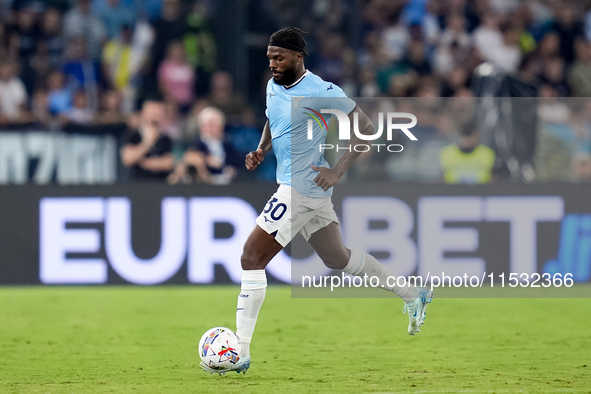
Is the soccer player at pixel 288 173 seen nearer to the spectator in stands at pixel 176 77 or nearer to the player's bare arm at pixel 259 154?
the player's bare arm at pixel 259 154

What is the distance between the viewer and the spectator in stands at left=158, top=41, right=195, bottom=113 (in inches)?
578

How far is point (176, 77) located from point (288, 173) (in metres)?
8.04

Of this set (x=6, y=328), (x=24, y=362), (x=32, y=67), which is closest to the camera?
(x=24, y=362)

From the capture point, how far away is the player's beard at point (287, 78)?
270 inches

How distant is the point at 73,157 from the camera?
12.1 m

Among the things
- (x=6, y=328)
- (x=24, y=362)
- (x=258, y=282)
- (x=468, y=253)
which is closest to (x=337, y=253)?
(x=258, y=282)

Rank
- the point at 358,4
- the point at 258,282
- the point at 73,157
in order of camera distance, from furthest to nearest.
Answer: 1. the point at 358,4
2. the point at 73,157
3. the point at 258,282

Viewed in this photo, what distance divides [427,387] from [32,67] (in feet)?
32.4

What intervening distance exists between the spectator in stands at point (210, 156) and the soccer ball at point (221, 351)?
543 centimetres

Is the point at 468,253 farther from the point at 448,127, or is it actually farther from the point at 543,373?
the point at 543,373

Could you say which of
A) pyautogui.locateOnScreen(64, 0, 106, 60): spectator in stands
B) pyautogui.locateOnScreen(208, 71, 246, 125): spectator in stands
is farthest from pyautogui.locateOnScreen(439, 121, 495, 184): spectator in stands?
pyautogui.locateOnScreen(64, 0, 106, 60): spectator in stands

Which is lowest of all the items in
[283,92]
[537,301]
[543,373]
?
[537,301]

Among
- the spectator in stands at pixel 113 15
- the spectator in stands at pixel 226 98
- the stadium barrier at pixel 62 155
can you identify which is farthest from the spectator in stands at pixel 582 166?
the spectator in stands at pixel 113 15

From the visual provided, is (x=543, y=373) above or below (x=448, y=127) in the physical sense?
below
